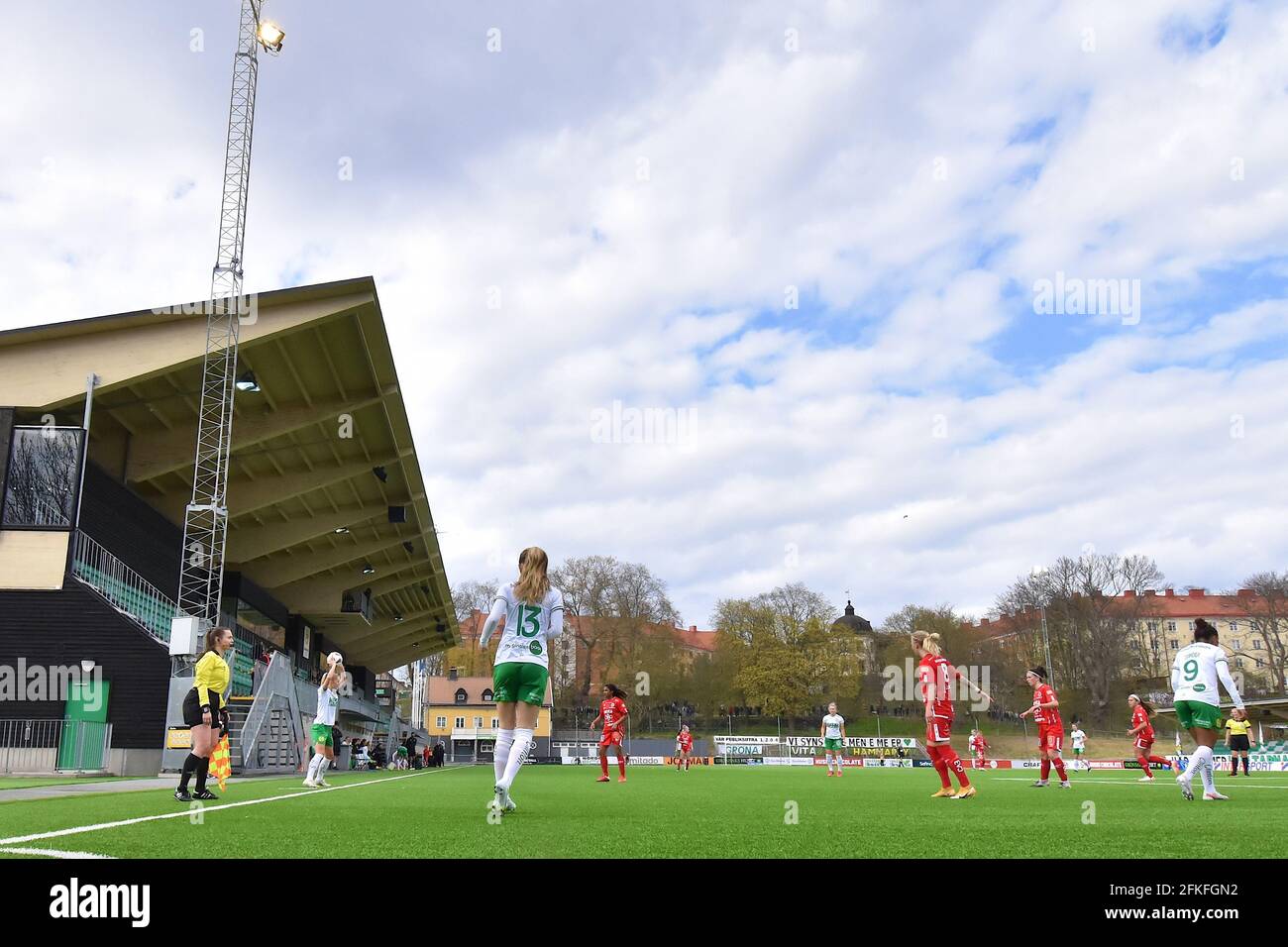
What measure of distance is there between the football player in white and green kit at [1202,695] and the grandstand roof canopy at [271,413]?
60.4ft

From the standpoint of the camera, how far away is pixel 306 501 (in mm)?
34406

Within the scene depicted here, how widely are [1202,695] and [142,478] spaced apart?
1051 inches

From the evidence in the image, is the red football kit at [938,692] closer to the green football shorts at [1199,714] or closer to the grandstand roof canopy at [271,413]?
the green football shorts at [1199,714]

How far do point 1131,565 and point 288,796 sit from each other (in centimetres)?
7510

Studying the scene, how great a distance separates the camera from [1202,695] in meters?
9.27

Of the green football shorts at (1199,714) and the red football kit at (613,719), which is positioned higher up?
the green football shorts at (1199,714)

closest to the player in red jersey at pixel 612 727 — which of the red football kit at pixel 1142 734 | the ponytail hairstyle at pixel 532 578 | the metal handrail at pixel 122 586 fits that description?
the ponytail hairstyle at pixel 532 578

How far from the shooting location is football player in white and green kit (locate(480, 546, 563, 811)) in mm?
6582

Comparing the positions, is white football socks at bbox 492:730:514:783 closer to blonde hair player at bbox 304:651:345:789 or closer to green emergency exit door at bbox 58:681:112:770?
blonde hair player at bbox 304:651:345:789

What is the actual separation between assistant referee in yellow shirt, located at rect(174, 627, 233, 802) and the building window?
14500 millimetres

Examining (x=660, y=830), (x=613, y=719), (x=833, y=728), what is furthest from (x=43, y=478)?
(x=833, y=728)

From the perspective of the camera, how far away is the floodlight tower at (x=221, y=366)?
2137cm

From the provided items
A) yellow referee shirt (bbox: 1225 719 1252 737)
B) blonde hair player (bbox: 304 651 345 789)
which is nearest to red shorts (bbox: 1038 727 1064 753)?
yellow referee shirt (bbox: 1225 719 1252 737)
